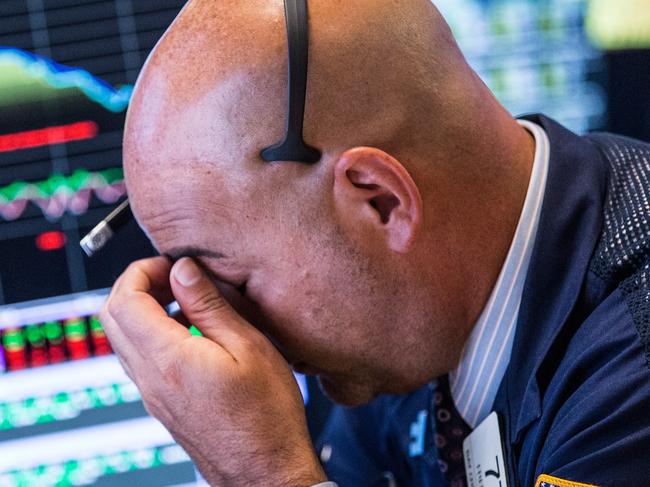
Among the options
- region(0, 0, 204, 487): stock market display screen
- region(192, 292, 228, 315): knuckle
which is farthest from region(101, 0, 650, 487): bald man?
region(0, 0, 204, 487): stock market display screen

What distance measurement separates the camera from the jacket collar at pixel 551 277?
39.9 inches

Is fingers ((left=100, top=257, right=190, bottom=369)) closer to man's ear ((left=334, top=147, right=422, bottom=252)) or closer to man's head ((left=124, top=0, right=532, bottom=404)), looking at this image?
man's head ((left=124, top=0, right=532, bottom=404))

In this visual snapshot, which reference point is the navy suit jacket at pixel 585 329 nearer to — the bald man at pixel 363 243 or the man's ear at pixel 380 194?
the bald man at pixel 363 243

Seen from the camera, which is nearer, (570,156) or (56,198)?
(570,156)

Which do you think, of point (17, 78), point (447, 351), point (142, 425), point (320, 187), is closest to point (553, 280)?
point (447, 351)

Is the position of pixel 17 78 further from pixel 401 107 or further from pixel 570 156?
pixel 570 156

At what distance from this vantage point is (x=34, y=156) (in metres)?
1.52

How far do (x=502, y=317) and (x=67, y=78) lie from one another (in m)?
0.84

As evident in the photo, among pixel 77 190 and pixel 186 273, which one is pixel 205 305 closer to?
pixel 186 273

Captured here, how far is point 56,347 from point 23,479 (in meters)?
0.22

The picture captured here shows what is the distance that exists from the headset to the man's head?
0.04 feet

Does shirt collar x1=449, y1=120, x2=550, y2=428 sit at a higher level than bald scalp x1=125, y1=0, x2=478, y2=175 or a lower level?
lower

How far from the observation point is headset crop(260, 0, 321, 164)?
37.4 inches

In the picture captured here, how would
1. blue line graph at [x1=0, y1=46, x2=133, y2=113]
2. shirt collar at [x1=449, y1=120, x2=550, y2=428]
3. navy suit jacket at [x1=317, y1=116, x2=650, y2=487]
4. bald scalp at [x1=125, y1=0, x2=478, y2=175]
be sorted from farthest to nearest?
blue line graph at [x1=0, y1=46, x2=133, y2=113] < shirt collar at [x1=449, y1=120, x2=550, y2=428] < bald scalp at [x1=125, y1=0, x2=478, y2=175] < navy suit jacket at [x1=317, y1=116, x2=650, y2=487]
